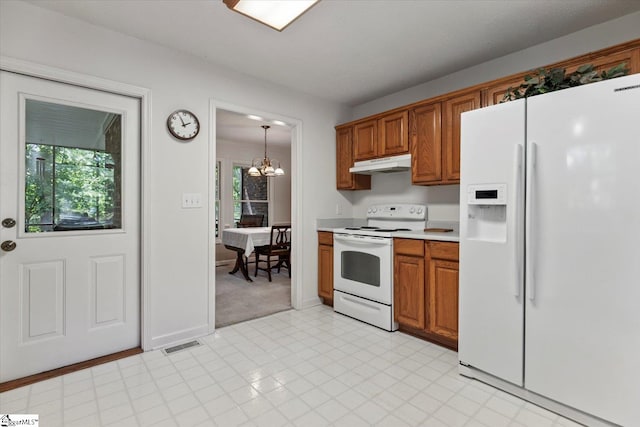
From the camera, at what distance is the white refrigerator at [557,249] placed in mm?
1467

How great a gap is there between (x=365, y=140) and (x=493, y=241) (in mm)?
1925

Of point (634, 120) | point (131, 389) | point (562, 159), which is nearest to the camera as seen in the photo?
point (634, 120)

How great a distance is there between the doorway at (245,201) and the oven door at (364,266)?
0.55 metres

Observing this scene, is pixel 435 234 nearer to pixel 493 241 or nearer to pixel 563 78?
pixel 493 241

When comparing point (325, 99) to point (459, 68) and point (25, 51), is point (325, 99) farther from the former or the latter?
point (25, 51)

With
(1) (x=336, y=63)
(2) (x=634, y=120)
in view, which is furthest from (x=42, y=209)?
(2) (x=634, y=120)

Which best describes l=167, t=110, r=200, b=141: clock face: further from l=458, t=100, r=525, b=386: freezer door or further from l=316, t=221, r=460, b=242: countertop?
l=458, t=100, r=525, b=386: freezer door

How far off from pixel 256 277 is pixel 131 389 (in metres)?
3.05

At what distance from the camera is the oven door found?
279 cm

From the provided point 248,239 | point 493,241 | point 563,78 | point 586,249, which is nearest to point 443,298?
point 493,241

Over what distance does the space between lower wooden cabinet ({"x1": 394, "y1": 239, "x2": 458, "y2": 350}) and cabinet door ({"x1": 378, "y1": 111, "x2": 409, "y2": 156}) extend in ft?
3.24

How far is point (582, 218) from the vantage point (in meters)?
1.58

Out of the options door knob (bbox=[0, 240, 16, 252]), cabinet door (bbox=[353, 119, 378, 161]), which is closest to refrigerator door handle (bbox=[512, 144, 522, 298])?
cabinet door (bbox=[353, 119, 378, 161])

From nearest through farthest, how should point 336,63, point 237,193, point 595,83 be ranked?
point 595,83 → point 336,63 → point 237,193
